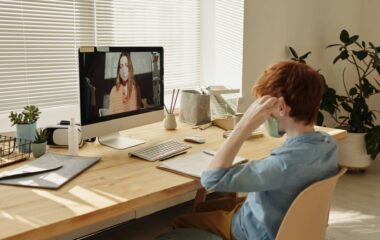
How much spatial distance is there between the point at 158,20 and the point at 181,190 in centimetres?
169

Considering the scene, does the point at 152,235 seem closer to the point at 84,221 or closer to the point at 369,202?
the point at 84,221

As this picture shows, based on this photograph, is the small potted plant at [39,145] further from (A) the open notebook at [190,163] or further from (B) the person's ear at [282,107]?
(B) the person's ear at [282,107]

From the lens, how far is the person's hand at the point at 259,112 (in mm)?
1391

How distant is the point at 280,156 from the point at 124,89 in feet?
3.18

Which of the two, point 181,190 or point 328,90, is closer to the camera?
point 181,190

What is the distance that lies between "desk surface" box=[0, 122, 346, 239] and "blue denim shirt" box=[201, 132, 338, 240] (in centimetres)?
22

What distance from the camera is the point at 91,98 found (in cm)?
187

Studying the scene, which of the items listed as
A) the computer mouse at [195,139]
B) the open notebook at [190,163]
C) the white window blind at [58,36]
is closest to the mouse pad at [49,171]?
the open notebook at [190,163]

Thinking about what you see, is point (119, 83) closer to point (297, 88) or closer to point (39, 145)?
point (39, 145)

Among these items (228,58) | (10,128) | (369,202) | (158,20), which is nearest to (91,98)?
(10,128)

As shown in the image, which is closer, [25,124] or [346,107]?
[25,124]

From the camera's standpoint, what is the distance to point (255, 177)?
1.28 m

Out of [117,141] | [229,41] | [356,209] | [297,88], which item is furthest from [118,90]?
[356,209]

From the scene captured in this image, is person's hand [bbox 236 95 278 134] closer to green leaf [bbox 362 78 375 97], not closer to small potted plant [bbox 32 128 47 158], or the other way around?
small potted plant [bbox 32 128 47 158]
